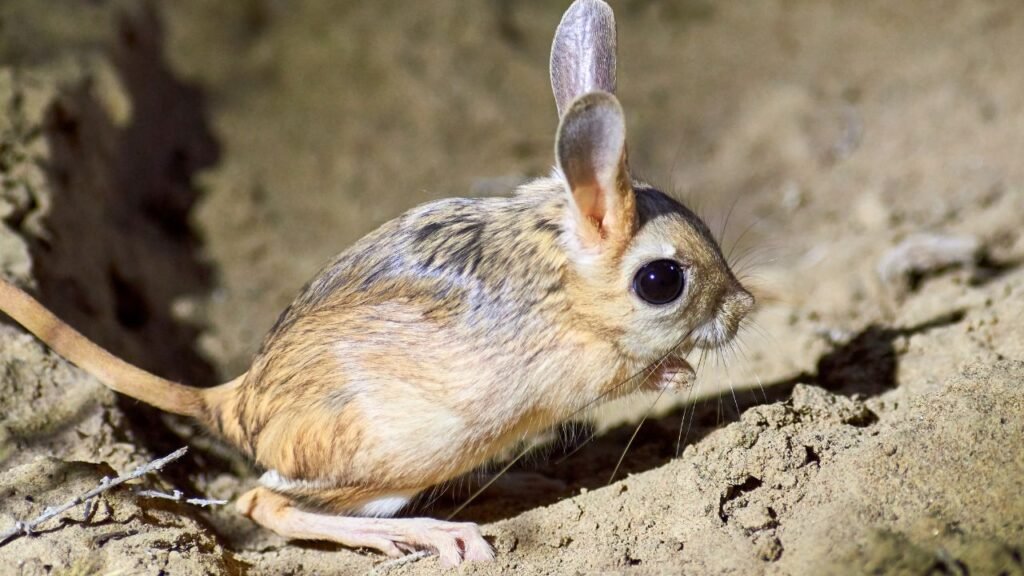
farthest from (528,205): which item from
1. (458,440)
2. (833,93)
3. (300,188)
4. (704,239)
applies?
(833,93)

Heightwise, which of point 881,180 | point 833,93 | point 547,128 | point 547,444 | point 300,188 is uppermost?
point 833,93

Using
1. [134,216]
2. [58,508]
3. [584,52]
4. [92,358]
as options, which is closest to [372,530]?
[58,508]

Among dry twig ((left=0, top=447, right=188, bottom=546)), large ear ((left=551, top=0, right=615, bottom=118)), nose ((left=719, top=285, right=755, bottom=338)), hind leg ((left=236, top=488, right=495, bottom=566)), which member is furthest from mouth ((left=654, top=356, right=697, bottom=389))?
dry twig ((left=0, top=447, right=188, bottom=546))

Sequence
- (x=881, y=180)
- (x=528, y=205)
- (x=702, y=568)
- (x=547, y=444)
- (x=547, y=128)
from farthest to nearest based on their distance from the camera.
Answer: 1. (x=547, y=128)
2. (x=881, y=180)
3. (x=547, y=444)
4. (x=528, y=205)
5. (x=702, y=568)

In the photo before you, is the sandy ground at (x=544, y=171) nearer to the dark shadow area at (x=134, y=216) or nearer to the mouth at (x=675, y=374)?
the dark shadow area at (x=134, y=216)

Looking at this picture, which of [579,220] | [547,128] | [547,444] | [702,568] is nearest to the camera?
[702,568]

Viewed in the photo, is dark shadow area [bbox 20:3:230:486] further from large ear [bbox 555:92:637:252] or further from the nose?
the nose

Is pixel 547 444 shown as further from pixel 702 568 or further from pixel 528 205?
pixel 702 568
